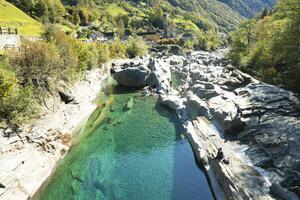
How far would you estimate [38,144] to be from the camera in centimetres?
2755

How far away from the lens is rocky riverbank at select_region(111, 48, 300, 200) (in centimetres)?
2231

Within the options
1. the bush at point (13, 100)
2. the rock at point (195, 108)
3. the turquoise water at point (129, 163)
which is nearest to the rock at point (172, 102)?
the rock at point (195, 108)

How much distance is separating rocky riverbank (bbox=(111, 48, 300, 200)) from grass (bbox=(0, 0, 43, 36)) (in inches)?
2097

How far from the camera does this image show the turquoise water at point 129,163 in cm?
2439

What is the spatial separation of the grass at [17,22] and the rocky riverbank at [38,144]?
46.3m

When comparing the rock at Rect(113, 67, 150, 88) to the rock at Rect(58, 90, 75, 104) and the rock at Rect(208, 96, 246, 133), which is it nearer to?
the rock at Rect(58, 90, 75, 104)

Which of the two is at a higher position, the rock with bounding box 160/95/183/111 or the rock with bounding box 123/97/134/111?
the rock with bounding box 160/95/183/111

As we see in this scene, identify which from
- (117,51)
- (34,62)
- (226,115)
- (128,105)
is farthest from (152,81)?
(117,51)

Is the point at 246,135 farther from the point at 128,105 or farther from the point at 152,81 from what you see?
the point at 152,81

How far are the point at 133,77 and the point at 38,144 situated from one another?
3424 cm

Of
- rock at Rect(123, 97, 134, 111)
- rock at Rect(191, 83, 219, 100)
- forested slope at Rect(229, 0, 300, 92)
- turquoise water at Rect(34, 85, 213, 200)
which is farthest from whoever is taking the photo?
rock at Rect(123, 97, 134, 111)

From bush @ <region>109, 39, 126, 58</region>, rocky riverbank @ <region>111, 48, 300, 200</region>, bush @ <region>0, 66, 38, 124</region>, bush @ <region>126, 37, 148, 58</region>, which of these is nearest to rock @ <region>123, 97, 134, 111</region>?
rocky riverbank @ <region>111, 48, 300, 200</region>

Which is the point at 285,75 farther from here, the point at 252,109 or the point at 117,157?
the point at 117,157

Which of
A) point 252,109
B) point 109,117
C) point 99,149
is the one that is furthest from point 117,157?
point 252,109
